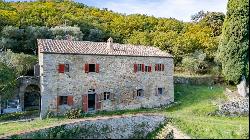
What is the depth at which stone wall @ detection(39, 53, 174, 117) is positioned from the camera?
3033cm

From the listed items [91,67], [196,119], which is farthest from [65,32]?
[196,119]

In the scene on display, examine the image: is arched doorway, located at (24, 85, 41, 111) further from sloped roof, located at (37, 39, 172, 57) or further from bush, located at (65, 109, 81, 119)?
bush, located at (65, 109, 81, 119)

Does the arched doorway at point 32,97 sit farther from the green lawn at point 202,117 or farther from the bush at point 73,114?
the green lawn at point 202,117

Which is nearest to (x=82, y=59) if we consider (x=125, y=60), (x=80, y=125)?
(x=125, y=60)

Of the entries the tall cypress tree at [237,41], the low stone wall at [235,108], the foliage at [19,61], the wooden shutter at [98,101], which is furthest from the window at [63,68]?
the tall cypress tree at [237,41]

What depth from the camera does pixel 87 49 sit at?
1299 inches

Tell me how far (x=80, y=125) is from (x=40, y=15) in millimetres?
36621

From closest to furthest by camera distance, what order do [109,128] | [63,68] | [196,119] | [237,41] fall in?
[109,128]
[196,119]
[63,68]
[237,41]

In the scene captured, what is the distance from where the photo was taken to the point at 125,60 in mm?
34031

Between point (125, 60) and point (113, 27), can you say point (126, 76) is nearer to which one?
point (125, 60)

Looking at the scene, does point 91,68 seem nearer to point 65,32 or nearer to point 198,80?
point 198,80

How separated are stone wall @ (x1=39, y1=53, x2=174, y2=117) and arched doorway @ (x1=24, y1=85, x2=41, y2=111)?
6.59 m

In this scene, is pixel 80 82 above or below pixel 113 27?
below

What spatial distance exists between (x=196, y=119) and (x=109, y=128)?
704 centimetres
